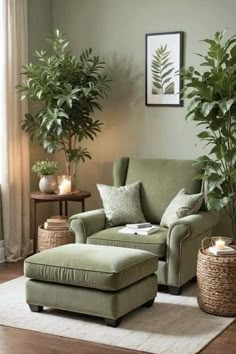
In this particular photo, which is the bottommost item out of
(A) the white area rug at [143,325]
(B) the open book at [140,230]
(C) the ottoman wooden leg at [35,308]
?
(A) the white area rug at [143,325]

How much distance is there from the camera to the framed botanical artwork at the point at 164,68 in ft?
19.4

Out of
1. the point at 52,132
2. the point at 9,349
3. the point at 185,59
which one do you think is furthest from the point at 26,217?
Result: the point at 9,349

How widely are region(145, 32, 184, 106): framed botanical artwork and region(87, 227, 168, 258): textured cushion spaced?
1.35m

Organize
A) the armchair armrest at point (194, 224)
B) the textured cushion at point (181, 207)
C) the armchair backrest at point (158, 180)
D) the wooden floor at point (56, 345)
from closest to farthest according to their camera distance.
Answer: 1. the wooden floor at point (56, 345)
2. the armchair armrest at point (194, 224)
3. the textured cushion at point (181, 207)
4. the armchair backrest at point (158, 180)

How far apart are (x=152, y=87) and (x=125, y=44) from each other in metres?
0.50

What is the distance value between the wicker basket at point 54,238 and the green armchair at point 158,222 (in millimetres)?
446

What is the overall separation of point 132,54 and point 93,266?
2542 millimetres

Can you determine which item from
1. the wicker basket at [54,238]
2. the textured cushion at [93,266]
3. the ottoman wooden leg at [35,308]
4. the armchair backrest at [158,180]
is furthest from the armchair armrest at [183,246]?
the wicker basket at [54,238]

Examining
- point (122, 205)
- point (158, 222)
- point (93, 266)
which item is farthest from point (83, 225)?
point (93, 266)

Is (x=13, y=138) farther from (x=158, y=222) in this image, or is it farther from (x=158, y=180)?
(x=158, y=222)

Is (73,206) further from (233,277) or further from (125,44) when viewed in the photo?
(233,277)

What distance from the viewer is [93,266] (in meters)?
4.29

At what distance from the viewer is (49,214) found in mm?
6742

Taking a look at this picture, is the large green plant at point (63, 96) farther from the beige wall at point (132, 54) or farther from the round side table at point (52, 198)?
the round side table at point (52, 198)
